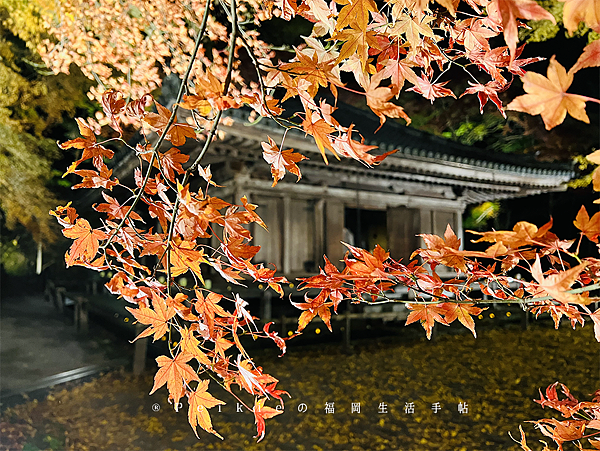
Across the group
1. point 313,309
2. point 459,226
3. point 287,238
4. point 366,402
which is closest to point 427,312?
point 313,309

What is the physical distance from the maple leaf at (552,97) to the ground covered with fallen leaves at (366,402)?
157 centimetres

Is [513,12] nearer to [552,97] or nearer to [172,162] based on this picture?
[552,97]

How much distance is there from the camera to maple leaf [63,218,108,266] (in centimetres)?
46

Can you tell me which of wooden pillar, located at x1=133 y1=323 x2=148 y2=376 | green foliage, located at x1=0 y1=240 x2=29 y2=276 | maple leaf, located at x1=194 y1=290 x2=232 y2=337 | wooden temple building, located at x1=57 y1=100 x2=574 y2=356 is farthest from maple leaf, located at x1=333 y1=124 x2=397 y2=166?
green foliage, located at x1=0 y1=240 x2=29 y2=276

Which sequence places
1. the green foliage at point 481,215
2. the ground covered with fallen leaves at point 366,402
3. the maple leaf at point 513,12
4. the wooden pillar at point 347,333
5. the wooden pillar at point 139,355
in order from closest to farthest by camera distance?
1. the maple leaf at point 513,12
2. the ground covered with fallen leaves at point 366,402
3. the wooden pillar at point 139,355
4. the wooden pillar at point 347,333
5. the green foliage at point 481,215

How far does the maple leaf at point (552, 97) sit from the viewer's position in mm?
222

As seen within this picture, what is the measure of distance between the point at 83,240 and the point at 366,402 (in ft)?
4.77

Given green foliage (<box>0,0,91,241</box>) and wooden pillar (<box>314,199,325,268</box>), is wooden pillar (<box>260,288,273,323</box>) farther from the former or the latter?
green foliage (<box>0,0,91,241</box>)

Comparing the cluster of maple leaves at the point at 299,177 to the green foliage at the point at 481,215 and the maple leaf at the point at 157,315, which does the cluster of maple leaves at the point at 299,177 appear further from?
the green foliage at the point at 481,215

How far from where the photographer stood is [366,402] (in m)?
1.63

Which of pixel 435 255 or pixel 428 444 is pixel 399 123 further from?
pixel 435 255

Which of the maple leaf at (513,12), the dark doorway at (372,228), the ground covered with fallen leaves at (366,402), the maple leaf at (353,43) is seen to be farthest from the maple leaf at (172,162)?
the dark doorway at (372,228)

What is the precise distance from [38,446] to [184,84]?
6.17ft

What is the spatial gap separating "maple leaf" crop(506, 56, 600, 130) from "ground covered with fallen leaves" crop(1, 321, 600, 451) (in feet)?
5.15
